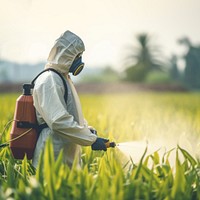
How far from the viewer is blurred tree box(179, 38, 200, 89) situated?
161 feet

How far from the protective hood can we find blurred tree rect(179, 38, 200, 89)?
45420 millimetres

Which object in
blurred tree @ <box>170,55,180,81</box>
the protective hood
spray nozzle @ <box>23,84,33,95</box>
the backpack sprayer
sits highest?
the protective hood

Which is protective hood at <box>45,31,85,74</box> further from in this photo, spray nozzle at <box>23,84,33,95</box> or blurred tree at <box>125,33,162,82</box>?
blurred tree at <box>125,33,162,82</box>

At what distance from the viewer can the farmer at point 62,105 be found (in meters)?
3.21

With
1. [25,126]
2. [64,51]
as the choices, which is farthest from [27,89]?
[64,51]

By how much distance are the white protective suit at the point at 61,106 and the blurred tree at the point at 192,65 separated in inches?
1789

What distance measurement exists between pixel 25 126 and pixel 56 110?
0.32 metres

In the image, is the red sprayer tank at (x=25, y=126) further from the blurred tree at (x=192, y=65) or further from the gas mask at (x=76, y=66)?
the blurred tree at (x=192, y=65)

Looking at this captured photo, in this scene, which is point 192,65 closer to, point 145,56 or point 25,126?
point 145,56

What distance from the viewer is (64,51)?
340cm

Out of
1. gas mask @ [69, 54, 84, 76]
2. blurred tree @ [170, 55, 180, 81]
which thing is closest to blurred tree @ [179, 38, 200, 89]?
blurred tree @ [170, 55, 180, 81]

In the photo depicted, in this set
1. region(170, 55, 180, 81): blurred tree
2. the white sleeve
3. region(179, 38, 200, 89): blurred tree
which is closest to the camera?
the white sleeve

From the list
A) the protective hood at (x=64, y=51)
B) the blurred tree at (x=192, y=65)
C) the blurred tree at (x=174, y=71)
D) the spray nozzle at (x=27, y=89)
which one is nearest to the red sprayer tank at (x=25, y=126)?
the spray nozzle at (x=27, y=89)

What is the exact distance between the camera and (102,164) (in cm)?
332
